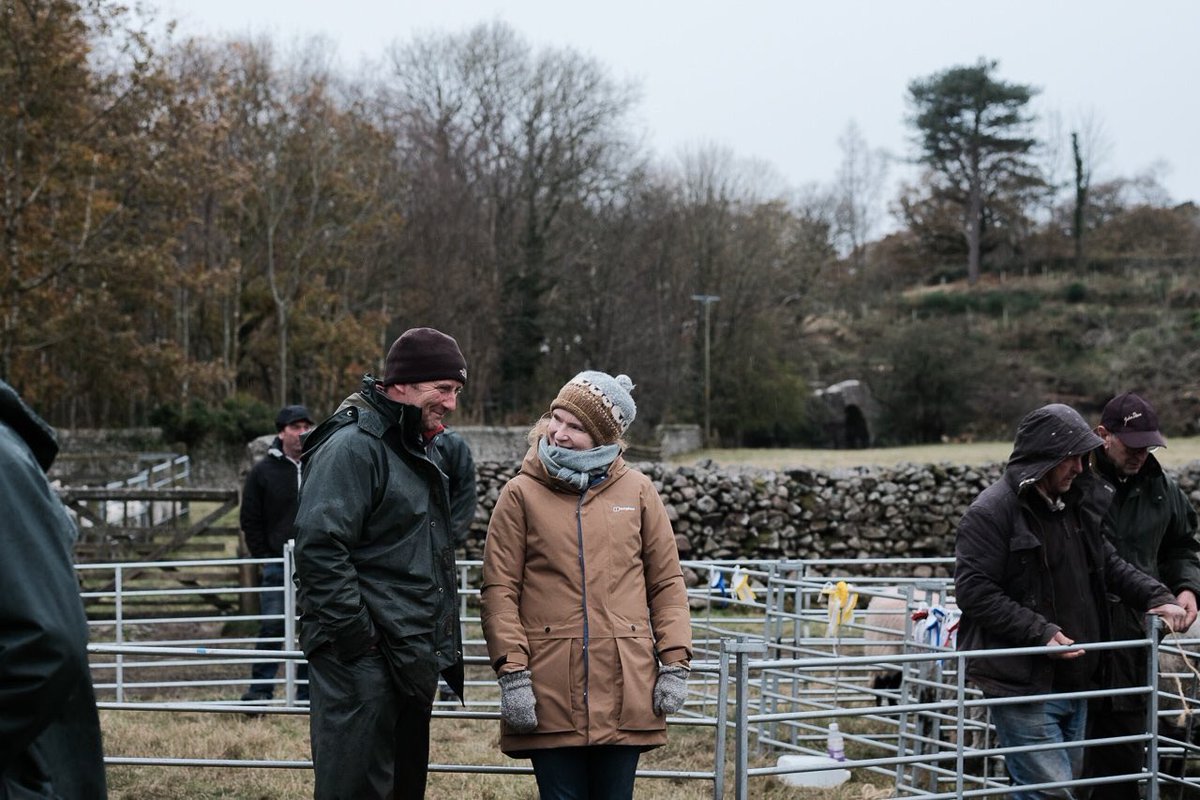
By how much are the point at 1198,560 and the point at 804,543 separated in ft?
39.1

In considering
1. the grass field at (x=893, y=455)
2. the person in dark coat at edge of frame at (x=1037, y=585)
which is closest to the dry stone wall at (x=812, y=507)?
the person in dark coat at edge of frame at (x=1037, y=585)

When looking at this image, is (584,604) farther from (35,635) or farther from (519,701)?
(35,635)

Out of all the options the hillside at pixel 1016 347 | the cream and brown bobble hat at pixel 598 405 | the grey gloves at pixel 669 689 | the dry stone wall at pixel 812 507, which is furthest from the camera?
the hillside at pixel 1016 347

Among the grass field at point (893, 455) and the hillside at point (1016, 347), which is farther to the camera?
the hillside at point (1016, 347)

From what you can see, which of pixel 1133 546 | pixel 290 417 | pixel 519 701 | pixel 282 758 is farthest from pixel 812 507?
pixel 519 701

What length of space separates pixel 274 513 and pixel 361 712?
5.68 m

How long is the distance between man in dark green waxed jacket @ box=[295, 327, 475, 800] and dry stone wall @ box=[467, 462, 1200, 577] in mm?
12814

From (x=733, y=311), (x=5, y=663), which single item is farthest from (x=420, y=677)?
(x=733, y=311)

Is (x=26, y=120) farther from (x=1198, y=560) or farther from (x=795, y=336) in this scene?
(x=795, y=336)

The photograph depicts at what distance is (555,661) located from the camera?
13.1 feet

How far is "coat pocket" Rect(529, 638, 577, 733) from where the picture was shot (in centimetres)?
396

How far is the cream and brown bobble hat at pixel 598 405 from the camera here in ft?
13.7

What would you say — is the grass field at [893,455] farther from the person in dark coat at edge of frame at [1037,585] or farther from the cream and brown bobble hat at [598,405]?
the cream and brown bobble hat at [598,405]

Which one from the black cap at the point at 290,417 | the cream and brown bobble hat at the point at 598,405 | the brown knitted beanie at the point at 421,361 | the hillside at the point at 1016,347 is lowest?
the black cap at the point at 290,417
